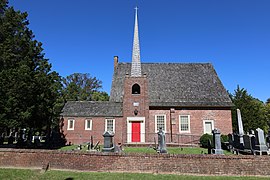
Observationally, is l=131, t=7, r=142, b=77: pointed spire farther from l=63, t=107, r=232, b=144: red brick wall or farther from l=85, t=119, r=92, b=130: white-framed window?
l=85, t=119, r=92, b=130: white-framed window

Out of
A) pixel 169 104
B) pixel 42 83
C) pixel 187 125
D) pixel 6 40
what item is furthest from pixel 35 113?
pixel 187 125

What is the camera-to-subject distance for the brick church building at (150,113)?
73.6 feet

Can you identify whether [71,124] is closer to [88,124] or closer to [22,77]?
[88,124]

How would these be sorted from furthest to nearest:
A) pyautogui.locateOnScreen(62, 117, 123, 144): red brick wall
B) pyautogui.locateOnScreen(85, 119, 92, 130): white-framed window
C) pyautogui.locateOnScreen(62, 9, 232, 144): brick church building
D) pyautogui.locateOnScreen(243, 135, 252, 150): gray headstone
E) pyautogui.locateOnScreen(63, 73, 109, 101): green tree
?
pyautogui.locateOnScreen(63, 73, 109, 101): green tree < pyautogui.locateOnScreen(85, 119, 92, 130): white-framed window < pyautogui.locateOnScreen(62, 117, 123, 144): red brick wall < pyautogui.locateOnScreen(62, 9, 232, 144): brick church building < pyautogui.locateOnScreen(243, 135, 252, 150): gray headstone

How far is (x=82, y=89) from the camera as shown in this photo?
57.9 metres

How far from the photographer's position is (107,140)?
436 inches

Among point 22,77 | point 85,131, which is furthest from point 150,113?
point 22,77

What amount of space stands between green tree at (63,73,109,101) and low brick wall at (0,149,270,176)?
4230 centimetres

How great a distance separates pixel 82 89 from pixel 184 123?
4087 centimetres

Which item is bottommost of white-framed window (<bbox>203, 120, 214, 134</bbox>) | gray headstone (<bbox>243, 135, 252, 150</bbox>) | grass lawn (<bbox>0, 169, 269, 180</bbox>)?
grass lawn (<bbox>0, 169, 269, 180</bbox>)

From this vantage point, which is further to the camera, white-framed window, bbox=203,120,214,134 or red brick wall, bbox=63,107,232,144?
white-framed window, bbox=203,120,214,134

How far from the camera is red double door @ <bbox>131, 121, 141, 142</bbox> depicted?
22.2 meters

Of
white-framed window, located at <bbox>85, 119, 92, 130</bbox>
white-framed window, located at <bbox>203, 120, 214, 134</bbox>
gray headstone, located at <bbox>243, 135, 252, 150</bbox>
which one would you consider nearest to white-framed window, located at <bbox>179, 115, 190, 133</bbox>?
white-framed window, located at <bbox>203, 120, 214, 134</bbox>

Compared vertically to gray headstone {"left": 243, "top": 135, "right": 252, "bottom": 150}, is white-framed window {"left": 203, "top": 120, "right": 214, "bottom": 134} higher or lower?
higher
